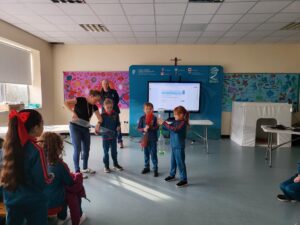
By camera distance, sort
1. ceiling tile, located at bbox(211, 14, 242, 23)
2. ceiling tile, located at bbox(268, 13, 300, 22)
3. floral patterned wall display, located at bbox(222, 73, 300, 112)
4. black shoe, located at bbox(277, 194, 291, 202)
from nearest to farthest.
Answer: black shoe, located at bbox(277, 194, 291, 202) → ceiling tile, located at bbox(268, 13, 300, 22) → ceiling tile, located at bbox(211, 14, 242, 23) → floral patterned wall display, located at bbox(222, 73, 300, 112)

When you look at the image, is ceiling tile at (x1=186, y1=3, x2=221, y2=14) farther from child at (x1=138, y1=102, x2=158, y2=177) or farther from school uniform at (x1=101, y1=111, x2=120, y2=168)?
school uniform at (x1=101, y1=111, x2=120, y2=168)

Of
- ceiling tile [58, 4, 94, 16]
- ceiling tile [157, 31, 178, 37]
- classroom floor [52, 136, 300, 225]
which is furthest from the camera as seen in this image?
ceiling tile [157, 31, 178, 37]

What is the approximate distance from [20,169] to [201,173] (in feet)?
9.15

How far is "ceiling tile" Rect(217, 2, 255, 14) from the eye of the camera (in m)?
3.45

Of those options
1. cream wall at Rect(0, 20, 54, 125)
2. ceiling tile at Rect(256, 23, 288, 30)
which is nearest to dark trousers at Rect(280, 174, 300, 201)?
ceiling tile at Rect(256, 23, 288, 30)

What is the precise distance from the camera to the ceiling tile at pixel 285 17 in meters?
3.88

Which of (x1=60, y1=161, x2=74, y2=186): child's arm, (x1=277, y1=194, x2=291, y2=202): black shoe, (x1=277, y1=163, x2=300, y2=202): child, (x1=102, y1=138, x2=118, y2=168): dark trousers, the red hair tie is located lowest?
(x1=277, y1=194, x2=291, y2=202): black shoe

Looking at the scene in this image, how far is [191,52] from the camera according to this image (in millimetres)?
6203

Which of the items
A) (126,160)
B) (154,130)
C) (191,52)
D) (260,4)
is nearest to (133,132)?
(126,160)

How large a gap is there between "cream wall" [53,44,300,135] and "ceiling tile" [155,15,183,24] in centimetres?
190

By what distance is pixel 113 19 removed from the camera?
A: 4.18 meters

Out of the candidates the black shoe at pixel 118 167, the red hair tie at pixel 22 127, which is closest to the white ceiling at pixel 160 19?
the black shoe at pixel 118 167

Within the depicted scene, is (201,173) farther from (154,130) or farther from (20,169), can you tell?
(20,169)

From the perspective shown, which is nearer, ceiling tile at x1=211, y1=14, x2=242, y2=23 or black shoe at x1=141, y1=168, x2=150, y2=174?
black shoe at x1=141, y1=168, x2=150, y2=174
